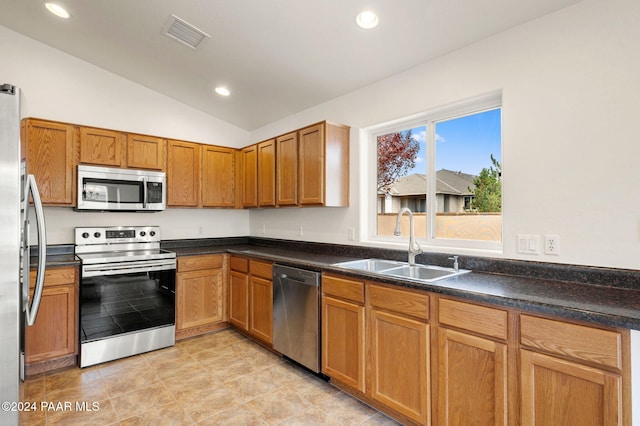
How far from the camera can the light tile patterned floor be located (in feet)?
7.04

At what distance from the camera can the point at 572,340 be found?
1367 mm

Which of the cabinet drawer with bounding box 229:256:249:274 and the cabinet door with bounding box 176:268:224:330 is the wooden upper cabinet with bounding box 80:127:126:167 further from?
the cabinet drawer with bounding box 229:256:249:274

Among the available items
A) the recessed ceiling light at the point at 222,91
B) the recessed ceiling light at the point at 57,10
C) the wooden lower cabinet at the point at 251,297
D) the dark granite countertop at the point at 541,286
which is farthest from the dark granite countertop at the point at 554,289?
the recessed ceiling light at the point at 57,10

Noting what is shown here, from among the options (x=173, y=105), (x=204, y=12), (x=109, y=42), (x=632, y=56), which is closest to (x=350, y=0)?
(x=204, y=12)

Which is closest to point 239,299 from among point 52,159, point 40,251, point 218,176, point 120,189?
point 218,176

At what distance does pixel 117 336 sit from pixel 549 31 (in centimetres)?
403

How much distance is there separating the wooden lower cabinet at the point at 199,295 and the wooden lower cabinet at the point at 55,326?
2.85ft

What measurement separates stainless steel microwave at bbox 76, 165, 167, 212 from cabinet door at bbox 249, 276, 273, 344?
1.41 meters

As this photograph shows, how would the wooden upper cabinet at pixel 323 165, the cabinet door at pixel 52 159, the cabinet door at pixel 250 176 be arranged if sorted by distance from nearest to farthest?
1. the cabinet door at pixel 52 159
2. the wooden upper cabinet at pixel 323 165
3. the cabinet door at pixel 250 176

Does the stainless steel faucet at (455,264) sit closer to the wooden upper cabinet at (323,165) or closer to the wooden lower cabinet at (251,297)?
the wooden upper cabinet at (323,165)

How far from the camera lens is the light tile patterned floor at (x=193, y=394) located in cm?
215

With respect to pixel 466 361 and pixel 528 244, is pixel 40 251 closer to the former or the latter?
pixel 466 361

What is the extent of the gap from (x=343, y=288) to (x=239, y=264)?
159 cm

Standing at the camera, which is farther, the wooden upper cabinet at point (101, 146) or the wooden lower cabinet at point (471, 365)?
the wooden upper cabinet at point (101, 146)
